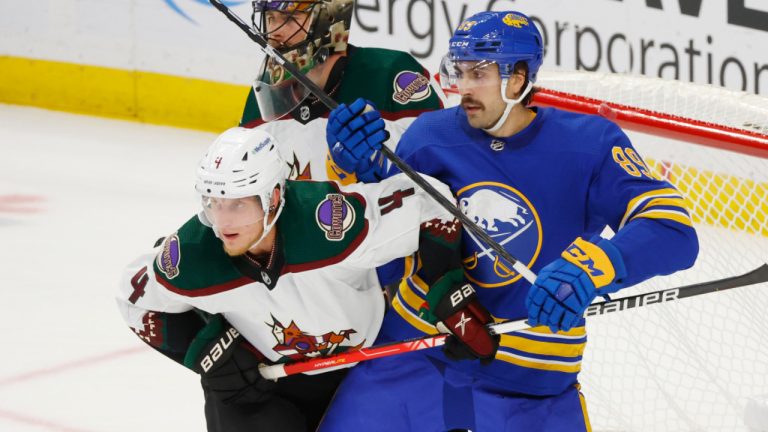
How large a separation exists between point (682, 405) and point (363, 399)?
117 cm

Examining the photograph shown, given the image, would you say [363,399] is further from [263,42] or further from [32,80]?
[32,80]

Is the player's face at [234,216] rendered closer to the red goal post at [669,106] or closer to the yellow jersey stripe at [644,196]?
the yellow jersey stripe at [644,196]

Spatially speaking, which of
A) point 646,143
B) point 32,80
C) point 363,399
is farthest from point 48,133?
point 363,399

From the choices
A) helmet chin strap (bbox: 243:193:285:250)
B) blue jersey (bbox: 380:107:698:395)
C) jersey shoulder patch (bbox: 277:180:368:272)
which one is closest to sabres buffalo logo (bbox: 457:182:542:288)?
blue jersey (bbox: 380:107:698:395)

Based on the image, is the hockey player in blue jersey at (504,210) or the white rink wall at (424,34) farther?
the white rink wall at (424,34)

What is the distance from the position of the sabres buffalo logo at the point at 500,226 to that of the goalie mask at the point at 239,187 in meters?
0.38

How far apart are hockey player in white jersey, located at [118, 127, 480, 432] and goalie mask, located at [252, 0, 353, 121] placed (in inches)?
16.3

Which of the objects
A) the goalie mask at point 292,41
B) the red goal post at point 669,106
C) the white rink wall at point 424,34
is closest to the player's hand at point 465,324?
the goalie mask at point 292,41

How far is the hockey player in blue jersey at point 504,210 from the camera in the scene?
2.51 metres

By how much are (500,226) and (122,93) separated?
4.73 m

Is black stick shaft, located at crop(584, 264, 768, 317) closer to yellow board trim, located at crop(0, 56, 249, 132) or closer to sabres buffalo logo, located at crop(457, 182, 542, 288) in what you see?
sabres buffalo logo, located at crop(457, 182, 542, 288)

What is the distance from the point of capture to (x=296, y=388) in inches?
110

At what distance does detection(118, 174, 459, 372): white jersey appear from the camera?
2549 millimetres

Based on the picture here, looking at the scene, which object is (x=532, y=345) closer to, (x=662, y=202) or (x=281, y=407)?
(x=662, y=202)
